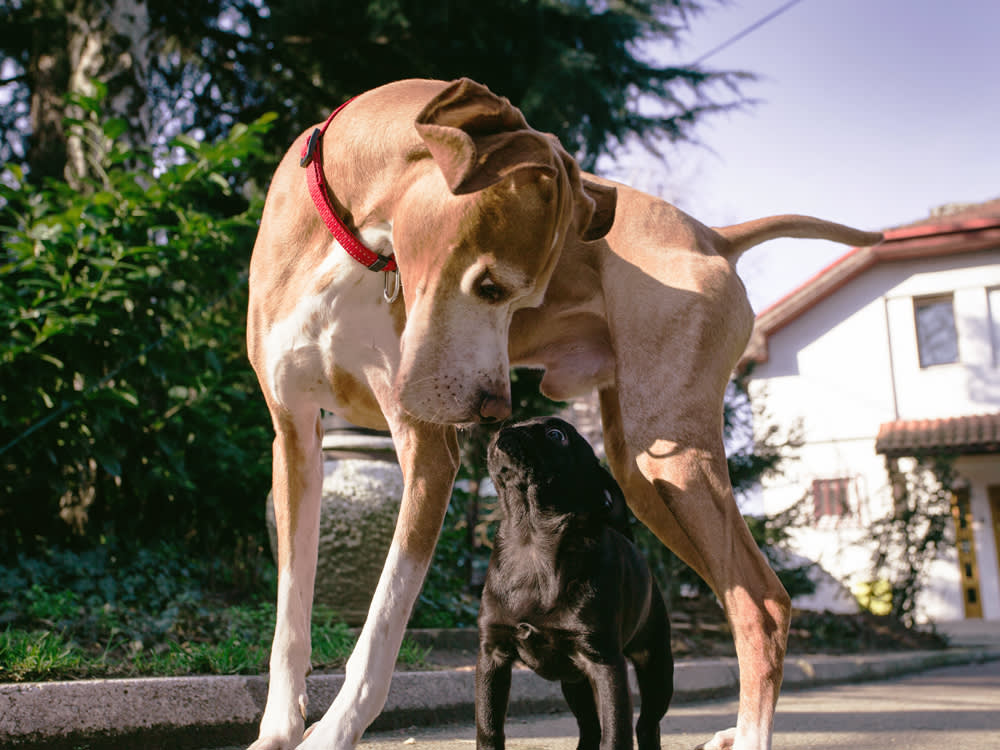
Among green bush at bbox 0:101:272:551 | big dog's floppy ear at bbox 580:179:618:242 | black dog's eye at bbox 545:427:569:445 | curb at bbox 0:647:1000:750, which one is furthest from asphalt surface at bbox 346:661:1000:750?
green bush at bbox 0:101:272:551

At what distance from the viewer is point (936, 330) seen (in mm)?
21734

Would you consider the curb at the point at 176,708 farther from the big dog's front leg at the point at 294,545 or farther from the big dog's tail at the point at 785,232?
the big dog's tail at the point at 785,232

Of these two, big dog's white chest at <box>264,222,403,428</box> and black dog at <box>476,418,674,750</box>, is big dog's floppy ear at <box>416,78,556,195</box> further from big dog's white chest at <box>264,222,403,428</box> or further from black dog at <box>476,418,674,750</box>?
black dog at <box>476,418,674,750</box>

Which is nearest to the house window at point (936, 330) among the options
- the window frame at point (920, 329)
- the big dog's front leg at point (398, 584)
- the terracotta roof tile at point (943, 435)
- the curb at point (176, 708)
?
the window frame at point (920, 329)

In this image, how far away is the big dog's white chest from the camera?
2.70 meters

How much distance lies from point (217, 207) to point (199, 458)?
174 centimetres

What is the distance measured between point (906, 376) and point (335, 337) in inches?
842

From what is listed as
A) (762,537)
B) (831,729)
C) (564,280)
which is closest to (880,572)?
(762,537)

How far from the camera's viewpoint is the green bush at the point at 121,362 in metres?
5.10

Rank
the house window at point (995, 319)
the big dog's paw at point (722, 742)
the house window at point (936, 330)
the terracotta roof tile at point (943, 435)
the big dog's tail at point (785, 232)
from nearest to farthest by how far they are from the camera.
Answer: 1. the big dog's paw at point (722, 742)
2. the big dog's tail at point (785, 232)
3. the terracotta roof tile at point (943, 435)
4. the house window at point (995, 319)
5. the house window at point (936, 330)

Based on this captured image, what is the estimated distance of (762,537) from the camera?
379 inches

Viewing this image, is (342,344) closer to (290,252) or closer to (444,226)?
(290,252)

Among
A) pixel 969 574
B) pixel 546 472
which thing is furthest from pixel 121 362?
pixel 969 574

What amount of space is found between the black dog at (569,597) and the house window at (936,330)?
20.9 meters
